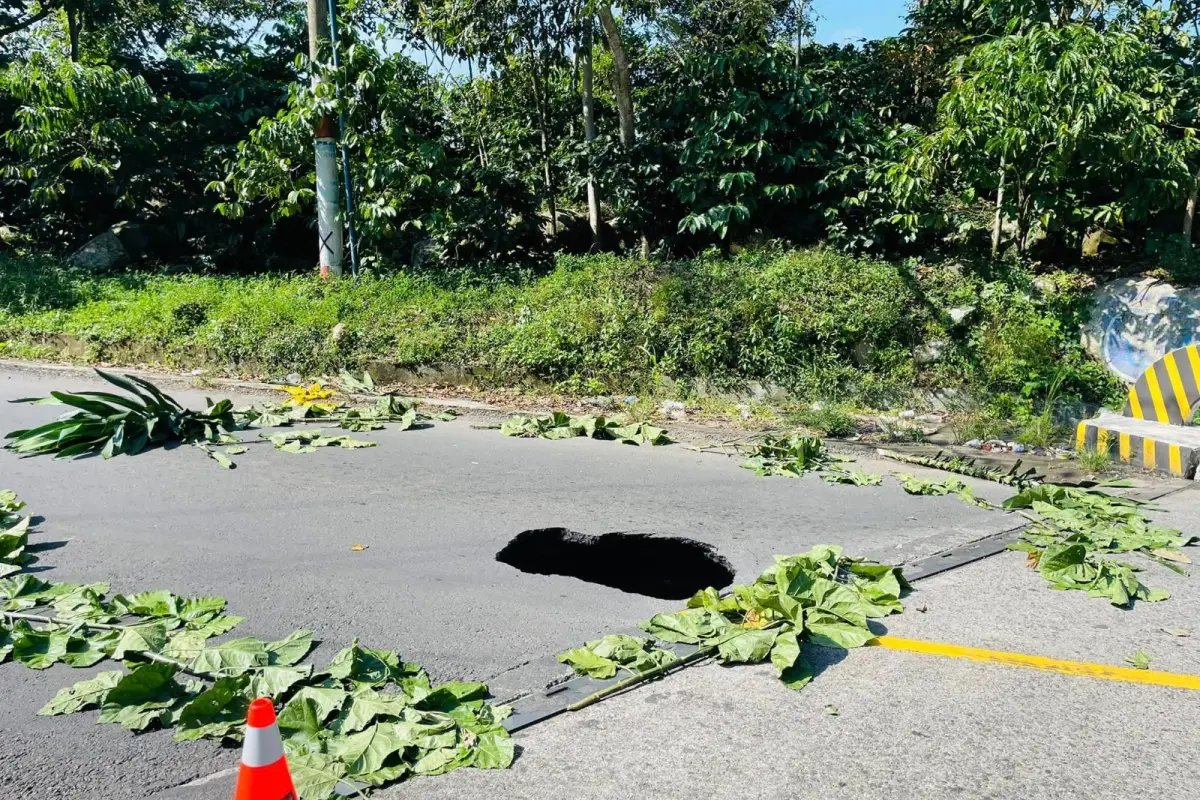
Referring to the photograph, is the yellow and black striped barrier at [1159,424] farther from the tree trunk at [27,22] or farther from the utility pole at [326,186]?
the tree trunk at [27,22]

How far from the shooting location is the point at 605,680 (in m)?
3.79

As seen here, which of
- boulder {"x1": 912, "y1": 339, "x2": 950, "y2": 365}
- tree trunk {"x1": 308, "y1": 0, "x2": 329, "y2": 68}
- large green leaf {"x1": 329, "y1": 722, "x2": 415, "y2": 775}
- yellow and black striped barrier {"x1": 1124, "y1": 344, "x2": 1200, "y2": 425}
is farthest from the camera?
tree trunk {"x1": 308, "y1": 0, "x2": 329, "y2": 68}

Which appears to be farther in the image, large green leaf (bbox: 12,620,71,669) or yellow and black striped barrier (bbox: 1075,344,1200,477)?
yellow and black striped barrier (bbox: 1075,344,1200,477)

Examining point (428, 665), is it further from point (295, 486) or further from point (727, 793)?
point (295, 486)

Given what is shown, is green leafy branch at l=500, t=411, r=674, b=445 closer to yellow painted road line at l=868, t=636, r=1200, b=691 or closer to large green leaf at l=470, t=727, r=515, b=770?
yellow painted road line at l=868, t=636, r=1200, b=691

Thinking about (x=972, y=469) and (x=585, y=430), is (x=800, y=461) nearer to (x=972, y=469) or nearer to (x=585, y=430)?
(x=972, y=469)

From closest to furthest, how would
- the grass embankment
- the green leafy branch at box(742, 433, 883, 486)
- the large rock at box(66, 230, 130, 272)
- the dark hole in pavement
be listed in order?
the dark hole in pavement
the green leafy branch at box(742, 433, 883, 486)
the grass embankment
the large rock at box(66, 230, 130, 272)

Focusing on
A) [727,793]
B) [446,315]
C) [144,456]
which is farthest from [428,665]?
[446,315]

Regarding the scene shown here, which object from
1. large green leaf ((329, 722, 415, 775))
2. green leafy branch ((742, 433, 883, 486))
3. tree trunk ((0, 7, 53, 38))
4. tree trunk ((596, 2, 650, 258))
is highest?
tree trunk ((0, 7, 53, 38))

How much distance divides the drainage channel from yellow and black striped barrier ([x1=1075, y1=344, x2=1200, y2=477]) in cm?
240

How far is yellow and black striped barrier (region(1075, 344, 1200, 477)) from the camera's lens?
7320mm

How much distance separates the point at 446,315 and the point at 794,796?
9.35 metres

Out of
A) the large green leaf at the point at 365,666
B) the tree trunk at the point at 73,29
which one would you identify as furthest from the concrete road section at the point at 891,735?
the tree trunk at the point at 73,29

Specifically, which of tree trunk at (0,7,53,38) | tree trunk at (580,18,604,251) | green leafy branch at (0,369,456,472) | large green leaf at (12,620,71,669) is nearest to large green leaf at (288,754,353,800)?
large green leaf at (12,620,71,669)
